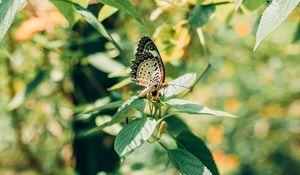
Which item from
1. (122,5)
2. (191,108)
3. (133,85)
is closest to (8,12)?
(122,5)

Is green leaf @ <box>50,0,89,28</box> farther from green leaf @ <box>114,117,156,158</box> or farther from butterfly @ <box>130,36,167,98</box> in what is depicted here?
green leaf @ <box>114,117,156,158</box>

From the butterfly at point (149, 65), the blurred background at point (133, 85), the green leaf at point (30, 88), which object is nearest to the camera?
the butterfly at point (149, 65)

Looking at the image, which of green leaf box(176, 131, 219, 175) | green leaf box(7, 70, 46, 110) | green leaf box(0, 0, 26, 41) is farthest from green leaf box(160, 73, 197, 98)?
green leaf box(7, 70, 46, 110)

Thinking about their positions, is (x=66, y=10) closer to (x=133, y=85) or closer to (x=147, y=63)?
(x=147, y=63)

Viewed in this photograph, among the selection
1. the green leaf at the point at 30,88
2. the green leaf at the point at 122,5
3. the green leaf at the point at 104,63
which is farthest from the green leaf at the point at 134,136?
the green leaf at the point at 30,88

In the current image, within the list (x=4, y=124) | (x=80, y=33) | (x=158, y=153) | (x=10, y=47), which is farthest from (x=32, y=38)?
(x=4, y=124)

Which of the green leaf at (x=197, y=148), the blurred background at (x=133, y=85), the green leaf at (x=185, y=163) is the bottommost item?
the blurred background at (x=133, y=85)

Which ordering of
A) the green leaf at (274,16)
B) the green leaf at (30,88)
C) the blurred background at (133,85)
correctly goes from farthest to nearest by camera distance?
the green leaf at (30,88), the blurred background at (133,85), the green leaf at (274,16)

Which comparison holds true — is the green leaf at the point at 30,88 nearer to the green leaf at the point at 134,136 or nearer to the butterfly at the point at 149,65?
the butterfly at the point at 149,65
